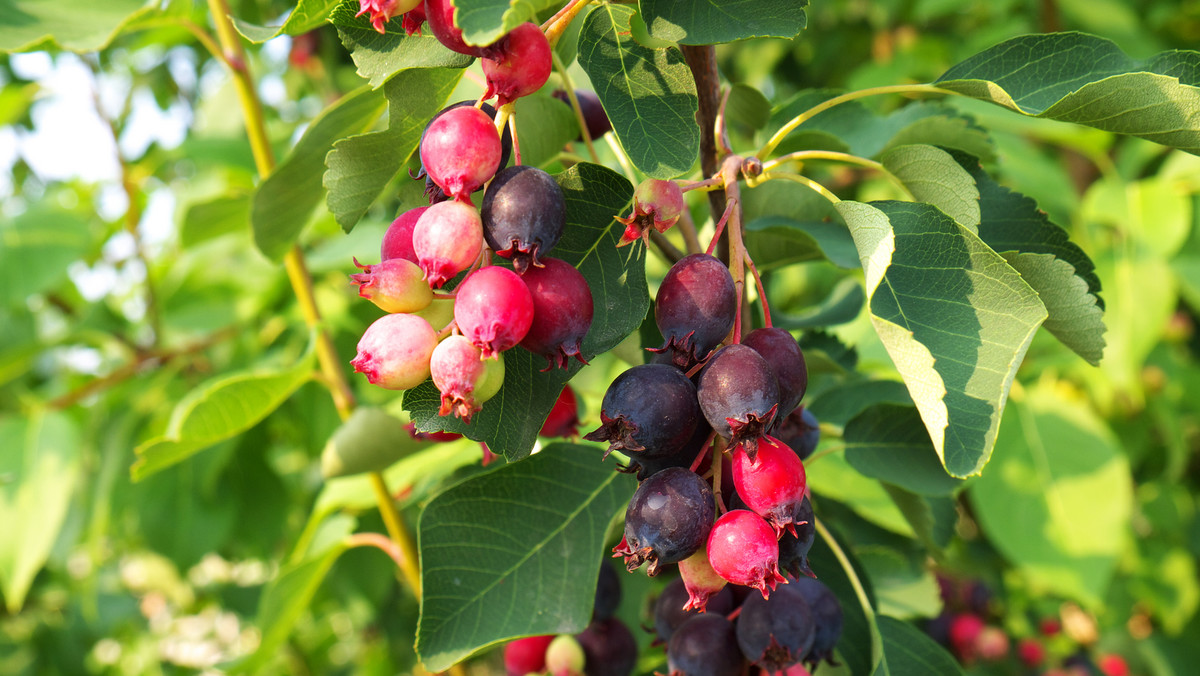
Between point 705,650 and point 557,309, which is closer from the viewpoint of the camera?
point 557,309

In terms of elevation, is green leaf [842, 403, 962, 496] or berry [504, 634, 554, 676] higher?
green leaf [842, 403, 962, 496]

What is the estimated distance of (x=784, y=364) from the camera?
25.1 inches

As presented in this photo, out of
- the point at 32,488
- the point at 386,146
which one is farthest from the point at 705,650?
the point at 32,488

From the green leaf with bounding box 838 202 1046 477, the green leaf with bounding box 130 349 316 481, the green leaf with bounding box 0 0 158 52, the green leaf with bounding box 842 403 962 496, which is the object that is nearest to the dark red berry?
the green leaf with bounding box 838 202 1046 477

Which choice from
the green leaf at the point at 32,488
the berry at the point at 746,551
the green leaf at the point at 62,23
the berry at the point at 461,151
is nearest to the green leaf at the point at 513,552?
the berry at the point at 746,551

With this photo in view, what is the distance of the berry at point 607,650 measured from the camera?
1005mm

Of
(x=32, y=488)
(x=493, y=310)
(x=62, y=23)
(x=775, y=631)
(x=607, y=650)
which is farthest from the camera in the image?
(x=32, y=488)

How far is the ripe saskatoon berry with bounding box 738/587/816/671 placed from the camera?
758 mm

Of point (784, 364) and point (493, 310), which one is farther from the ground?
point (493, 310)

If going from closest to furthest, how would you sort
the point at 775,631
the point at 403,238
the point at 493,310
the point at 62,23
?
1. the point at 493,310
2. the point at 403,238
3. the point at 775,631
4. the point at 62,23

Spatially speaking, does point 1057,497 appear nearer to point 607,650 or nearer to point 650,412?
point 607,650

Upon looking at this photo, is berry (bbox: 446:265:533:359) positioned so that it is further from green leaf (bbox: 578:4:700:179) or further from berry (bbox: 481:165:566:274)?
green leaf (bbox: 578:4:700:179)

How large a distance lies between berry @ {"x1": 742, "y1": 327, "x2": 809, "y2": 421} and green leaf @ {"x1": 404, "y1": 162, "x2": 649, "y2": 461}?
0.10 metres

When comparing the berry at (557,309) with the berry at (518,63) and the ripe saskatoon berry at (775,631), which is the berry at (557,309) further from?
the ripe saskatoon berry at (775,631)
